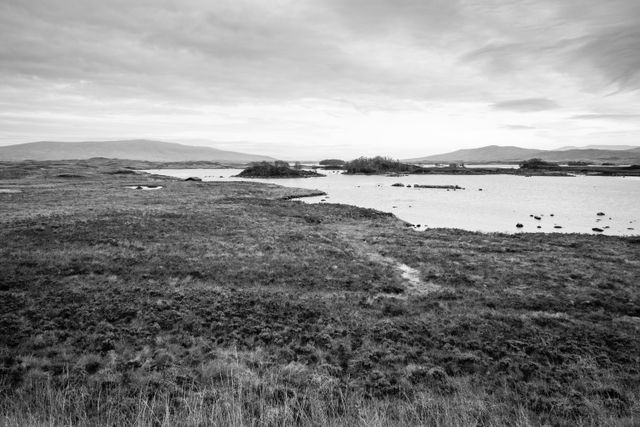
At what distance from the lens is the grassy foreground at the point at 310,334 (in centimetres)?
745

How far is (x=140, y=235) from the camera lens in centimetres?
2430

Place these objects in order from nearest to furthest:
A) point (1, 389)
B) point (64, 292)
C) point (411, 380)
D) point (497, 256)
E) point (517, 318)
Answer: point (1, 389)
point (411, 380)
point (517, 318)
point (64, 292)
point (497, 256)

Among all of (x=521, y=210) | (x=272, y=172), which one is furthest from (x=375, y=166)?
(x=521, y=210)

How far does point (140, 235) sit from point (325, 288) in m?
15.9

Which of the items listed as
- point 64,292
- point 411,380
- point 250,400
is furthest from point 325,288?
point 64,292

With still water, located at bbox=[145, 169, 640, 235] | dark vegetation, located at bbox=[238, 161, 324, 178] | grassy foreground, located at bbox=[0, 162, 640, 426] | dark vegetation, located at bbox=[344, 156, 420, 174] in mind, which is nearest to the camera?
grassy foreground, located at bbox=[0, 162, 640, 426]

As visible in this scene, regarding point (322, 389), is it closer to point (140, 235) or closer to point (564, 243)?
point (140, 235)

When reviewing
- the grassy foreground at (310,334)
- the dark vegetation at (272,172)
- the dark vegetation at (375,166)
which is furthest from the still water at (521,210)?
the dark vegetation at (375,166)

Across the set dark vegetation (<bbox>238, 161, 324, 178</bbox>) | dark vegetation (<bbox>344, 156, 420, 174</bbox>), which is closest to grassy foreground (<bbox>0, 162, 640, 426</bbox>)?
dark vegetation (<bbox>238, 161, 324, 178</bbox>)

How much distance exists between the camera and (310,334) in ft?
36.7

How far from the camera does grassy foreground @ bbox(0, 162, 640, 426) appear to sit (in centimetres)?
745

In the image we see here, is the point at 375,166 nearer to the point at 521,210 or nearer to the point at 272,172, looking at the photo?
the point at 272,172

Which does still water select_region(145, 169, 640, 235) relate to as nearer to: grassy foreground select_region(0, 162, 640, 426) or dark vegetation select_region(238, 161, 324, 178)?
grassy foreground select_region(0, 162, 640, 426)

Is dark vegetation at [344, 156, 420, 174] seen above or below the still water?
above
